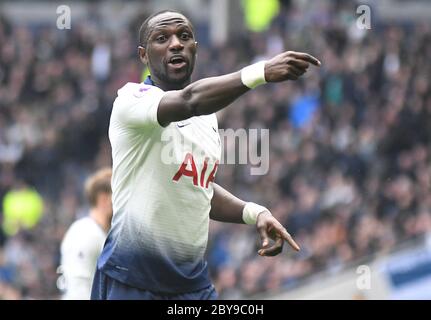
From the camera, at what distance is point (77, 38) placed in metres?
20.2

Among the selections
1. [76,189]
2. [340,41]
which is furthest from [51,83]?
[340,41]

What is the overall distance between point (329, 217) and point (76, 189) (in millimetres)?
4195

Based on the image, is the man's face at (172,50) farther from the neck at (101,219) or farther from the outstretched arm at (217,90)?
the neck at (101,219)

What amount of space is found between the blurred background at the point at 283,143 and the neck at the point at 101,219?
14.2 feet

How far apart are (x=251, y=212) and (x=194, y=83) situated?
1.12 metres

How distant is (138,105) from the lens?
244 inches

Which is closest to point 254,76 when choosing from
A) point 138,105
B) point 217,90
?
point 217,90

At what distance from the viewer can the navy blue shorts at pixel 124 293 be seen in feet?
21.0

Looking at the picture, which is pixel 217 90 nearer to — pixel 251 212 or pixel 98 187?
pixel 251 212

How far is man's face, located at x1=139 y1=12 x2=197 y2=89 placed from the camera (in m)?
6.45

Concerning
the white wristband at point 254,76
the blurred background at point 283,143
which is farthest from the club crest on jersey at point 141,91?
the blurred background at point 283,143

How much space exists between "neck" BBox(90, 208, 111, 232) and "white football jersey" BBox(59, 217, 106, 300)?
0.12ft
